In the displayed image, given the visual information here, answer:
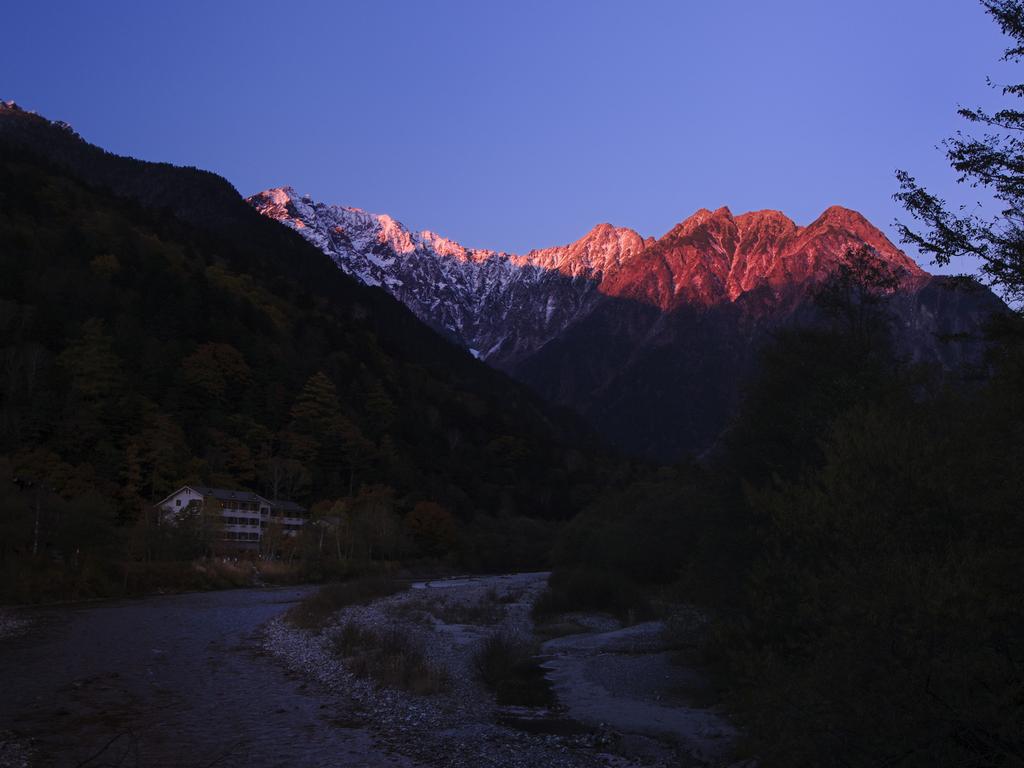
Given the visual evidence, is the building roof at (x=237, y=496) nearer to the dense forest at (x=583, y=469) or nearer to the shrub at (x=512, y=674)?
the dense forest at (x=583, y=469)

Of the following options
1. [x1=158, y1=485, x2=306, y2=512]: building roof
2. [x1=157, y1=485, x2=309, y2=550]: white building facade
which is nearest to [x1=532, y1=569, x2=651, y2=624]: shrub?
[x1=157, y1=485, x2=309, y2=550]: white building facade

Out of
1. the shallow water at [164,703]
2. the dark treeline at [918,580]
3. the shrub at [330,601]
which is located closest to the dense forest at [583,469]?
the dark treeline at [918,580]

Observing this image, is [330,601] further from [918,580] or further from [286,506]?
[286,506]

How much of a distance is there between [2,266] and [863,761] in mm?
122283

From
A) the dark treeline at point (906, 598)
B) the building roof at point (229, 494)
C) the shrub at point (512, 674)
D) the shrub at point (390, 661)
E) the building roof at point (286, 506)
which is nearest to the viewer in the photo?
the dark treeline at point (906, 598)

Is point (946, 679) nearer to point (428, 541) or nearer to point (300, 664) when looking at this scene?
point (300, 664)

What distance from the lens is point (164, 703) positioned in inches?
862

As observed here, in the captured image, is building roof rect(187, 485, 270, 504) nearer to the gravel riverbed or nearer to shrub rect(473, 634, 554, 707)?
the gravel riverbed

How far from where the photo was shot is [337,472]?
11344 centimetres

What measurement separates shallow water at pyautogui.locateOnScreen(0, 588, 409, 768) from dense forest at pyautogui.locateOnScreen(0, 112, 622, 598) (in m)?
18.5

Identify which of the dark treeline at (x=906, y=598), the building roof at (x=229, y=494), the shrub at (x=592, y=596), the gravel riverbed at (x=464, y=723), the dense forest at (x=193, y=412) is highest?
the dense forest at (x=193, y=412)

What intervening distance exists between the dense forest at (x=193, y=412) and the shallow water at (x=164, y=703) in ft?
60.8

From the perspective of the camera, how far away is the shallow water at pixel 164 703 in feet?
55.1

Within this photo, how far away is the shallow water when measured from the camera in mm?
16797
